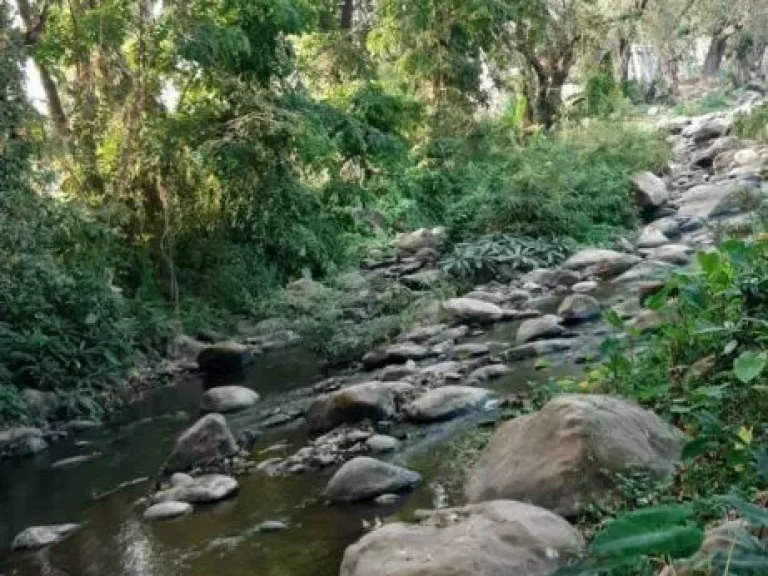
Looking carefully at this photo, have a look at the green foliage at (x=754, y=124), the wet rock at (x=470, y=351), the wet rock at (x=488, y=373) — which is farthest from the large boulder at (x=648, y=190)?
the wet rock at (x=488, y=373)

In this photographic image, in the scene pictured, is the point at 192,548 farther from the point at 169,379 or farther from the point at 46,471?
the point at 169,379

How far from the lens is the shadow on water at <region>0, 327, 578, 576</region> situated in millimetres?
4156

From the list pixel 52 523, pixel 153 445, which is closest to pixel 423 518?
pixel 52 523

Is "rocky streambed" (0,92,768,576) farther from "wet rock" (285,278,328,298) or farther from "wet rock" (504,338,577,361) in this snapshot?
"wet rock" (285,278,328,298)

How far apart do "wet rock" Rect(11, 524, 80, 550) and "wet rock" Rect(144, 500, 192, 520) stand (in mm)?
455

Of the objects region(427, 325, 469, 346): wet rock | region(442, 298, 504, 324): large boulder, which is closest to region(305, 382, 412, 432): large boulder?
region(427, 325, 469, 346): wet rock

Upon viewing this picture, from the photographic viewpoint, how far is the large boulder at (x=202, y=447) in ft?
18.8

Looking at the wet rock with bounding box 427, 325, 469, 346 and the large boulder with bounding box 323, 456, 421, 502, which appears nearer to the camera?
the large boulder with bounding box 323, 456, 421, 502

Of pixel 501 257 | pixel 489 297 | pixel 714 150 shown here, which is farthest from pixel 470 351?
pixel 714 150

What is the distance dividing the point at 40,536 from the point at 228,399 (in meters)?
2.59

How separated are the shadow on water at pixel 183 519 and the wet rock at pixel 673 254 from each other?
11.3 feet

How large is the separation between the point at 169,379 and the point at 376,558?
6280 mm

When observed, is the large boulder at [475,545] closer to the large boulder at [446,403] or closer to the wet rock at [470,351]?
the large boulder at [446,403]

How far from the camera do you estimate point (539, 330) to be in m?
7.56
